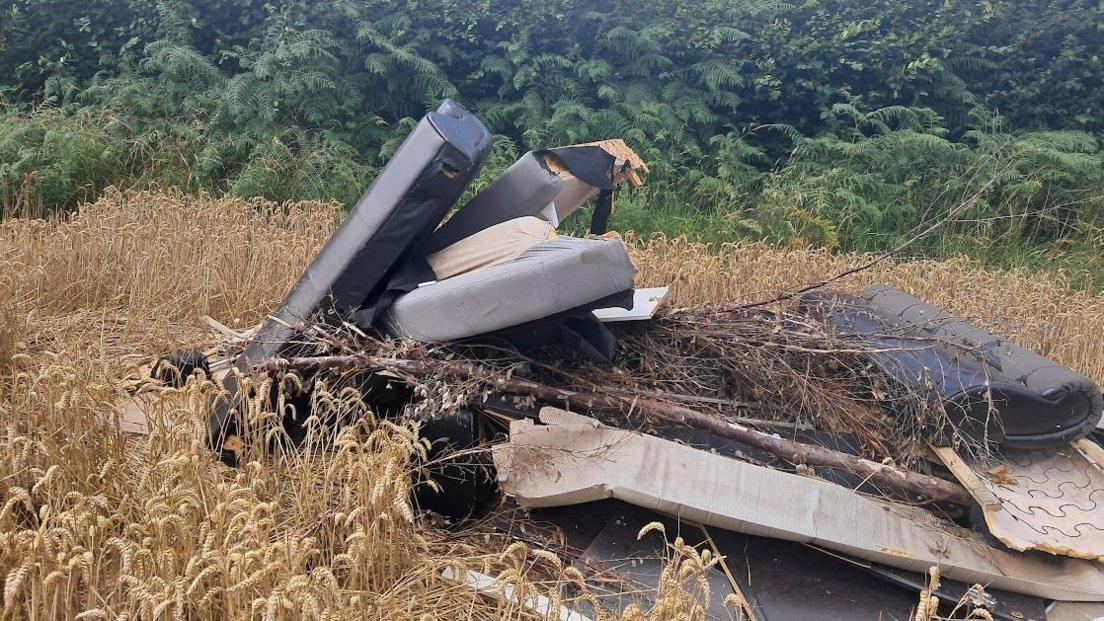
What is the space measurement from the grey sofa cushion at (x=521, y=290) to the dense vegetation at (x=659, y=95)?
14.8ft

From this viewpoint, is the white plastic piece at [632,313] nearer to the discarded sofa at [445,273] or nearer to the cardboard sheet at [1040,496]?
the discarded sofa at [445,273]

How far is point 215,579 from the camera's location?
190 centimetres

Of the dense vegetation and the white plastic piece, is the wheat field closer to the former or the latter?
the white plastic piece

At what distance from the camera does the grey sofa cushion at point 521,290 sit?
2572 millimetres

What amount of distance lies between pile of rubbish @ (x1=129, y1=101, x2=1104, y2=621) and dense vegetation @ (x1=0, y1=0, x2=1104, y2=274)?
160 inches

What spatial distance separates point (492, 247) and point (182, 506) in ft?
4.45

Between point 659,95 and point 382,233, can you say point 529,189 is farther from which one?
point 659,95

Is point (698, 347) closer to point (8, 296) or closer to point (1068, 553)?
point (1068, 553)

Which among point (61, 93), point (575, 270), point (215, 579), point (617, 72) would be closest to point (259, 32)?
point (61, 93)

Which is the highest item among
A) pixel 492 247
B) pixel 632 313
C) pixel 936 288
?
pixel 492 247

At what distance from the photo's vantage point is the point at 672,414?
108 inches

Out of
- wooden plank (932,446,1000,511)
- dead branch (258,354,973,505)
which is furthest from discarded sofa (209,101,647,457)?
wooden plank (932,446,1000,511)

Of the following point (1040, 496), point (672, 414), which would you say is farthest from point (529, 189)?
point (1040, 496)

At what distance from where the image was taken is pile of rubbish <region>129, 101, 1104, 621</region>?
2.43 m
